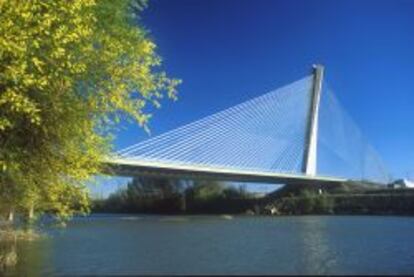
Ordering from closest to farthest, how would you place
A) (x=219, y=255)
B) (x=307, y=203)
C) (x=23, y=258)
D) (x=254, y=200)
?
(x=23, y=258) < (x=219, y=255) < (x=307, y=203) < (x=254, y=200)

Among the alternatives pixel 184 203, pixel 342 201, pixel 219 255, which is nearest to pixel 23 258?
pixel 219 255

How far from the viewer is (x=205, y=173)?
101375mm

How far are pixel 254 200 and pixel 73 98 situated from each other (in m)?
118

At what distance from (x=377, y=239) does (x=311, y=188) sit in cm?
7721

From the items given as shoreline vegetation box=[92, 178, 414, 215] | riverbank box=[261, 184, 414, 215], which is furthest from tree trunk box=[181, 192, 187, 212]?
riverbank box=[261, 184, 414, 215]

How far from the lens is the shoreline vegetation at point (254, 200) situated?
365 ft

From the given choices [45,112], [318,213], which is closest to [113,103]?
[45,112]

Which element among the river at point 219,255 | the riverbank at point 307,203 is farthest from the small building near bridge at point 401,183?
the river at point 219,255

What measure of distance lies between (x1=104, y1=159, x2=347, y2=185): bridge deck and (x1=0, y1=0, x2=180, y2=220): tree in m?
65.5

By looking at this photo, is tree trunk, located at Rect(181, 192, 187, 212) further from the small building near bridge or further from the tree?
the tree

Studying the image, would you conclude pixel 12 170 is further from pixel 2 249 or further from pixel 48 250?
pixel 48 250

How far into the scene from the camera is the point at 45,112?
57.2 ft

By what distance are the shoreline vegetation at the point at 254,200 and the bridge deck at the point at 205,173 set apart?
4.14 m

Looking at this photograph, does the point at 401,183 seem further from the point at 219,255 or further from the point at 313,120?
the point at 219,255
